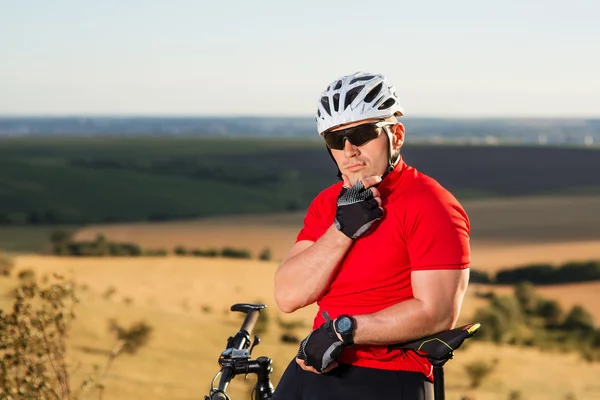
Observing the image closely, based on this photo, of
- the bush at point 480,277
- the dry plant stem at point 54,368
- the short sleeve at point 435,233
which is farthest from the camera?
the bush at point 480,277

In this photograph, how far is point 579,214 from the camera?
75.8 metres

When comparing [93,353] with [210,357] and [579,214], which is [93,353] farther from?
[579,214]

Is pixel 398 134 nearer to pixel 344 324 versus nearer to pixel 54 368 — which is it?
pixel 344 324

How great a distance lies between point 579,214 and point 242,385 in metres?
67.9

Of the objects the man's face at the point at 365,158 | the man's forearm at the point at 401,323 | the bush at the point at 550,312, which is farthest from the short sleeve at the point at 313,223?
the bush at the point at 550,312

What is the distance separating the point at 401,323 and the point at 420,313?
0.22 ft

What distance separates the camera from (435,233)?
2.90 meters

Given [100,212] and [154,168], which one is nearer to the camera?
[100,212]

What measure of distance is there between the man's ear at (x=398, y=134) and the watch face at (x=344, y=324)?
2.07 feet

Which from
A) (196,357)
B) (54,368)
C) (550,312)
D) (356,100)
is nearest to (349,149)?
(356,100)

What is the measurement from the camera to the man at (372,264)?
9.66 feet

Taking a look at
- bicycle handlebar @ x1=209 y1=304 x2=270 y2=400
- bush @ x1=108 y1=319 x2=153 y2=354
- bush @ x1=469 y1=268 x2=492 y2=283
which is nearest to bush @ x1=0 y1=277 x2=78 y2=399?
bicycle handlebar @ x1=209 y1=304 x2=270 y2=400

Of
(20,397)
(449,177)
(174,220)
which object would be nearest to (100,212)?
(174,220)

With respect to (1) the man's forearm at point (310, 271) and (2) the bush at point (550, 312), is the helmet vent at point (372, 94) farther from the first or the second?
(2) the bush at point (550, 312)
